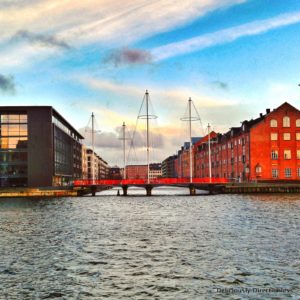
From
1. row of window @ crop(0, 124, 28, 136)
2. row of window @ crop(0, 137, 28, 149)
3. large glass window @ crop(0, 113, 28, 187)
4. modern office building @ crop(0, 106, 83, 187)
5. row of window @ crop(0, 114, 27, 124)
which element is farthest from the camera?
row of window @ crop(0, 114, 27, 124)

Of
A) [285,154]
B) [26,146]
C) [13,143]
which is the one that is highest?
[13,143]

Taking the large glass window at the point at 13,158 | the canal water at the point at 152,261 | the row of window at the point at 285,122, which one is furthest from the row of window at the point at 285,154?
the canal water at the point at 152,261

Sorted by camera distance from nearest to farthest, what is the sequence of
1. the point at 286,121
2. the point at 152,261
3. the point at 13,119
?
the point at 152,261, the point at 286,121, the point at 13,119

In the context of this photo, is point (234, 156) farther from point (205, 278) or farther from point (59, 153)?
point (205, 278)

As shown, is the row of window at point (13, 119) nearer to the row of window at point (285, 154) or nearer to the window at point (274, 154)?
the window at point (274, 154)

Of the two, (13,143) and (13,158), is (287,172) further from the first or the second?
(13,143)

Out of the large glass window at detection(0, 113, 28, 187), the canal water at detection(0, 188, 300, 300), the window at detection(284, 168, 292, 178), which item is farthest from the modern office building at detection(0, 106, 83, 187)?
the canal water at detection(0, 188, 300, 300)

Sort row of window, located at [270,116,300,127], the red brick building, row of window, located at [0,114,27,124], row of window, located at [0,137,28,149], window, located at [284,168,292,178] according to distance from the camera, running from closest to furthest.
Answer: the red brick building
row of window, located at [270,116,300,127]
window, located at [284,168,292,178]
row of window, located at [0,137,28,149]
row of window, located at [0,114,27,124]

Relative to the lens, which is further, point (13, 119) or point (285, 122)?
point (13, 119)

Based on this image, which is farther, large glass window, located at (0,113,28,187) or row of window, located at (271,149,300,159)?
large glass window, located at (0,113,28,187)

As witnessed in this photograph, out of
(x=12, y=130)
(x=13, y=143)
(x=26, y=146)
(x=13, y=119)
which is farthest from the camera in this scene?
(x=13, y=119)

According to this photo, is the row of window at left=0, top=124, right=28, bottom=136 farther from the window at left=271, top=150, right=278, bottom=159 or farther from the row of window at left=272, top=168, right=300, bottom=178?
the row of window at left=272, top=168, right=300, bottom=178

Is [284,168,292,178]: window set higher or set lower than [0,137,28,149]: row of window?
lower

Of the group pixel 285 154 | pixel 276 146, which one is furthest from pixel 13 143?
pixel 285 154
